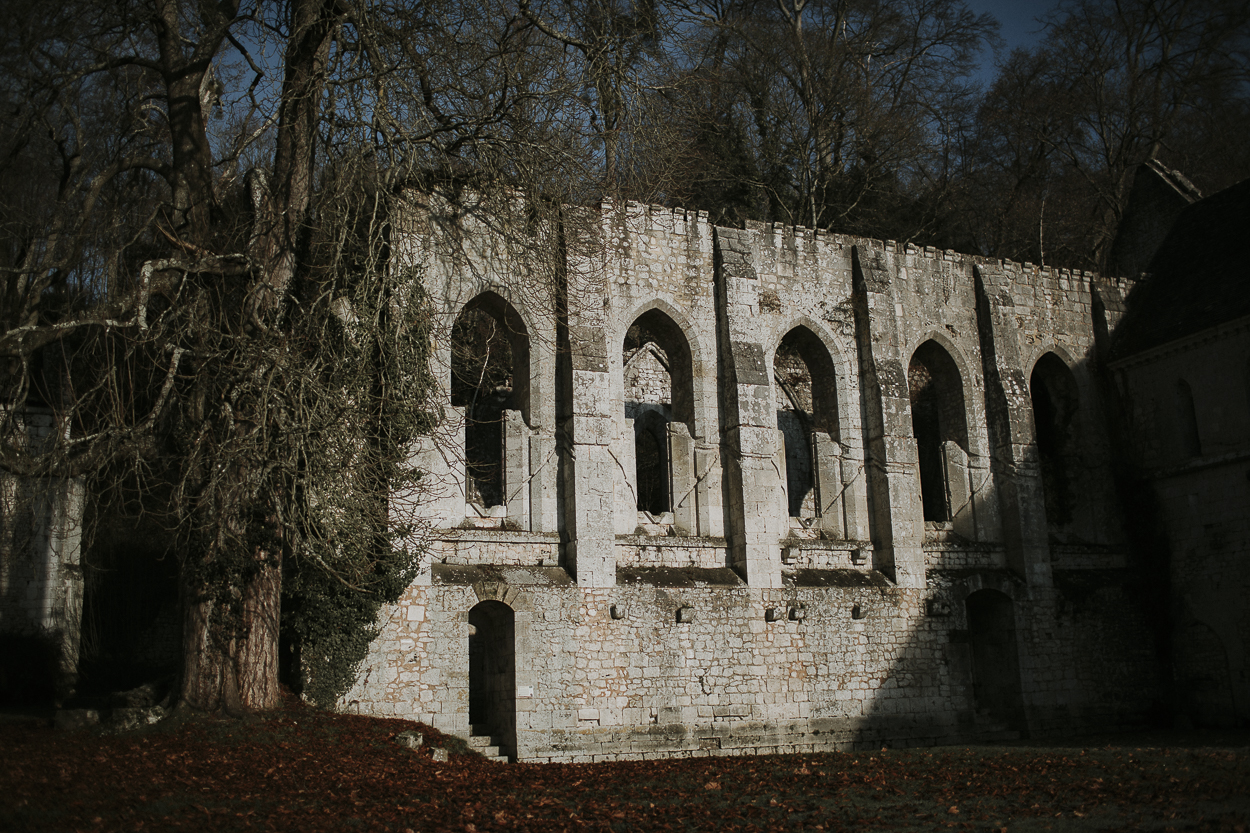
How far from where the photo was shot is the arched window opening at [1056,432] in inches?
715

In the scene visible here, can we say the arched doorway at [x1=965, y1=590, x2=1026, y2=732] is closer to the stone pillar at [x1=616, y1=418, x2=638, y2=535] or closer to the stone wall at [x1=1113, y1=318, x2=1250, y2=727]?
the stone wall at [x1=1113, y1=318, x2=1250, y2=727]

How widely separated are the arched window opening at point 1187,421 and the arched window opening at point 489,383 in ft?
37.3

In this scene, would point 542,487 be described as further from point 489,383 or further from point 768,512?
point 489,383

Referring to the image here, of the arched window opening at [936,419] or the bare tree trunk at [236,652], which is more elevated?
the arched window opening at [936,419]

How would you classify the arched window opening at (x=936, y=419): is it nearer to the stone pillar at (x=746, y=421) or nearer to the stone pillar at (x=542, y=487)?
the stone pillar at (x=746, y=421)

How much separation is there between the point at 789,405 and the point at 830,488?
139 inches

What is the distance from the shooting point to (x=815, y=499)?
16.3 metres

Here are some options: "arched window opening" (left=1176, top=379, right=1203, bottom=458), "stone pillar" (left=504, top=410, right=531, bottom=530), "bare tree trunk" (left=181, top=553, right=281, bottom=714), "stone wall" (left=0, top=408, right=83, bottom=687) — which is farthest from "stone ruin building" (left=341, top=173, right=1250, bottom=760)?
"stone wall" (left=0, top=408, right=83, bottom=687)

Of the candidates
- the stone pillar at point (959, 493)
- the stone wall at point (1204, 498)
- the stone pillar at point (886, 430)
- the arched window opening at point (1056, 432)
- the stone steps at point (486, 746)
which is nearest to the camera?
the stone steps at point (486, 746)

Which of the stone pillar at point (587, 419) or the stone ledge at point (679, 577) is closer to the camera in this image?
the stone pillar at point (587, 419)

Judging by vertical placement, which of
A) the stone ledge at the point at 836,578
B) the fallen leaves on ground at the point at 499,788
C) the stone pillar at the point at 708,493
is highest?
the stone pillar at the point at 708,493

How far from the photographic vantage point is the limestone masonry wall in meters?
13.4

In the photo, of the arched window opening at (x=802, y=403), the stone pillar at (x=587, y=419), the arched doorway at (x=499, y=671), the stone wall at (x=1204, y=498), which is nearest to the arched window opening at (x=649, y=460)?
the arched window opening at (x=802, y=403)

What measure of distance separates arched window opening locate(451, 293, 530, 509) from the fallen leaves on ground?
472cm
